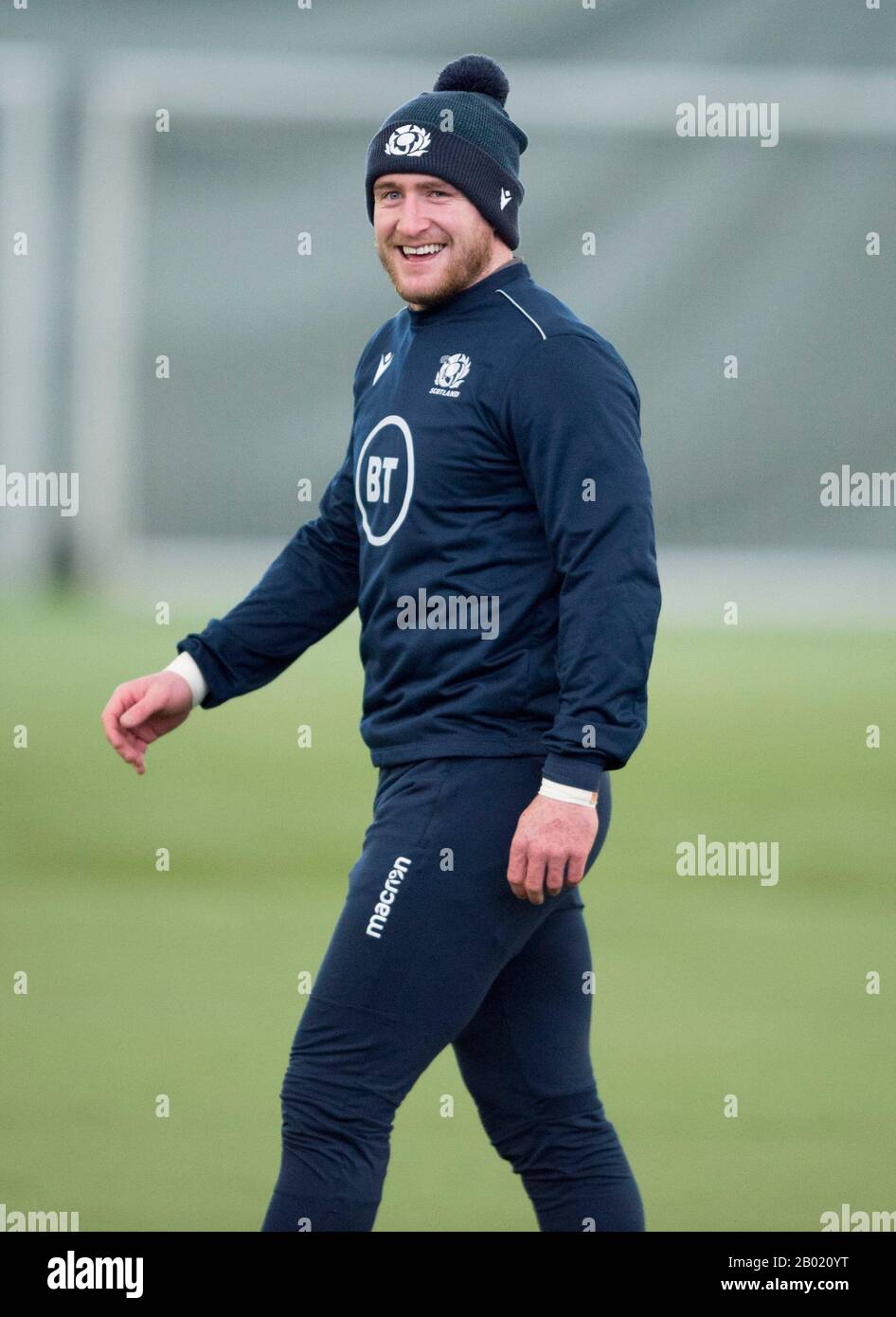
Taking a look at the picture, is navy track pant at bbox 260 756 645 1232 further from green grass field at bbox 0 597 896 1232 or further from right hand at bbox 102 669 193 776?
green grass field at bbox 0 597 896 1232

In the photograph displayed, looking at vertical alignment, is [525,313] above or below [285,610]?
above

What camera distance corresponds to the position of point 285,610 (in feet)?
9.82

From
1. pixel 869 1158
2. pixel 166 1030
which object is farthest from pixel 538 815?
pixel 166 1030

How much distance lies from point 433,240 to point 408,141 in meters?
0.16

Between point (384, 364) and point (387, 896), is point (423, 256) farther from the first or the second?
point (387, 896)

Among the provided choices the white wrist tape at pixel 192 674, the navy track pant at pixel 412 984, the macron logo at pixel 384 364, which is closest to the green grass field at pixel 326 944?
the navy track pant at pixel 412 984

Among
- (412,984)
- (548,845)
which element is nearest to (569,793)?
(548,845)

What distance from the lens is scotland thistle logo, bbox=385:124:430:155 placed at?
9.04ft

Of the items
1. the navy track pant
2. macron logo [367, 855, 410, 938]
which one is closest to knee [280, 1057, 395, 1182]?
the navy track pant

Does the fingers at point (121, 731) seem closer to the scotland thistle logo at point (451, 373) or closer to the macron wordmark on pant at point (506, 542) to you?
the macron wordmark on pant at point (506, 542)

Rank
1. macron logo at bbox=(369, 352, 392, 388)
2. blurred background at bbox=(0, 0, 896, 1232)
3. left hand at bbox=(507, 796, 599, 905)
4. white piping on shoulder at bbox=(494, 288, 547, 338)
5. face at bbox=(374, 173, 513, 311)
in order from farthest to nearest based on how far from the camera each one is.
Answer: blurred background at bbox=(0, 0, 896, 1232)
macron logo at bbox=(369, 352, 392, 388)
face at bbox=(374, 173, 513, 311)
white piping on shoulder at bbox=(494, 288, 547, 338)
left hand at bbox=(507, 796, 599, 905)

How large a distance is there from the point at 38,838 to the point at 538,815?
4.56 m

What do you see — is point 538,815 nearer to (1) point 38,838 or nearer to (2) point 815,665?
(1) point 38,838

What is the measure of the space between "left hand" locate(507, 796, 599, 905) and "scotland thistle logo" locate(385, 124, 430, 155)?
0.92m
